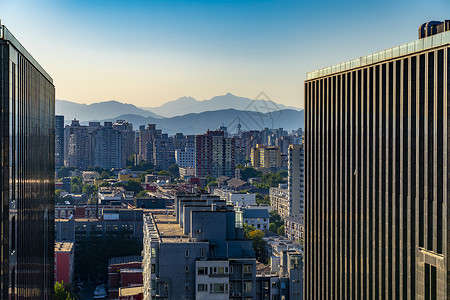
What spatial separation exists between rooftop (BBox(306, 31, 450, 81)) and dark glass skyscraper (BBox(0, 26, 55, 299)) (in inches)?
552

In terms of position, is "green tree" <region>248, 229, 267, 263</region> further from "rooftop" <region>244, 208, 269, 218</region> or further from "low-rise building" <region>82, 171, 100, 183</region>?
"low-rise building" <region>82, 171, 100, 183</region>

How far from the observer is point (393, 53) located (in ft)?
77.1

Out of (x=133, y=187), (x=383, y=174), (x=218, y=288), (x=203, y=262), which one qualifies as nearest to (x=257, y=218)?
(x=133, y=187)

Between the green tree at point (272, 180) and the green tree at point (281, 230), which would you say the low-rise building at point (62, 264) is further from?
the green tree at point (272, 180)

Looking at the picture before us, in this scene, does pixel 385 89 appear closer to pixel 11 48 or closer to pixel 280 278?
pixel 11 48

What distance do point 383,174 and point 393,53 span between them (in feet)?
15.6

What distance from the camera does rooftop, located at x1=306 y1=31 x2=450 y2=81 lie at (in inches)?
794

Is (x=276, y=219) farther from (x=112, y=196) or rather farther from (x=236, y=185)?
(x=236, y=185)

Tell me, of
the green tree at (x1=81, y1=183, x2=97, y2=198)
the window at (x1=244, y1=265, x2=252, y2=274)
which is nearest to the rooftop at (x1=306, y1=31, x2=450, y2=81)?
the window at (x1=244, y1=265, x2=252, y2=274)

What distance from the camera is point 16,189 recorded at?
963 inches

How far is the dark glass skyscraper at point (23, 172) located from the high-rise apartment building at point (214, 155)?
136850mm

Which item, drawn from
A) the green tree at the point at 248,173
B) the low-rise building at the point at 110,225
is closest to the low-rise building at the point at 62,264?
the low-rise building at the point at 110,225

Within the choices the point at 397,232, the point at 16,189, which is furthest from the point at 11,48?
the point at 397,232

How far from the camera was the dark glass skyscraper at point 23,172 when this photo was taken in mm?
22422
